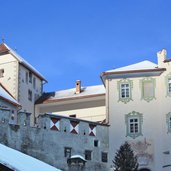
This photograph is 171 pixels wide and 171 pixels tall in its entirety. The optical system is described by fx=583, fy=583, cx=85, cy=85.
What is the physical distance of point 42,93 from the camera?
5931 centimetres

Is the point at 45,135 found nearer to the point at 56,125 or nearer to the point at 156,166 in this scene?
the point at 56,125

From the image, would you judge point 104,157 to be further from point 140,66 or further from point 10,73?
point 10,73

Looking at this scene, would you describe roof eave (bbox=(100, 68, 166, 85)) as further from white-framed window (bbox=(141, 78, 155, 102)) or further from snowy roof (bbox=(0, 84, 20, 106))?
snowy roof (bbox=(0, 84, 20, 106))

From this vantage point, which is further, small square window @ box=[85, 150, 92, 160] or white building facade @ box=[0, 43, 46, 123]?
white building facade @ box=[0, 43, 46, 123]

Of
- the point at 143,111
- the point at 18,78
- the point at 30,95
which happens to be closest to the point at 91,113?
the point at 30,95

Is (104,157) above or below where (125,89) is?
below

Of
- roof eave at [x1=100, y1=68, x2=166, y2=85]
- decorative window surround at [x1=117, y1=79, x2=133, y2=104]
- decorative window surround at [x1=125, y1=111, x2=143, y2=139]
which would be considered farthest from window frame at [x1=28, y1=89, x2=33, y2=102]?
decorative window surround at [x1=125, y1=111, x2=143, y2=139]

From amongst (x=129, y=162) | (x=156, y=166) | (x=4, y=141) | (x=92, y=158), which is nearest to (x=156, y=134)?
(x=156, y=166)

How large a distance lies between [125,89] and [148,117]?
2.95m

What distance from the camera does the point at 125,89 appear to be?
150ft

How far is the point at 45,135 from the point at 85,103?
539 inches

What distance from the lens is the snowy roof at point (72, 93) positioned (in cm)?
5491

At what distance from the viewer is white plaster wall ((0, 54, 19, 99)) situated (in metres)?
54.1

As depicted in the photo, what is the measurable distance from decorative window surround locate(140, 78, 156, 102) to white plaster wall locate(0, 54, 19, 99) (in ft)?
44.3
